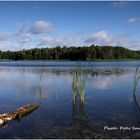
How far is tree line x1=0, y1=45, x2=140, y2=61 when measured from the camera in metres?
116

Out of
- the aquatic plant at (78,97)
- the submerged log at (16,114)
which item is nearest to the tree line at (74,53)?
the aquatic plant at (78,97)

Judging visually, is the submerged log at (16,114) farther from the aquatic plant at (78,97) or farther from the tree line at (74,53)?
the tree line at (74,53)

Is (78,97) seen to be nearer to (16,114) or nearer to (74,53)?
(16,114)

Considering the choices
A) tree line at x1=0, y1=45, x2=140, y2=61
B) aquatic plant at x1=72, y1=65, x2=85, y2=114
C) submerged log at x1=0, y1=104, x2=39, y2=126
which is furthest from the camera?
tree line at x1=0, y1=45, x2=140, y2=61

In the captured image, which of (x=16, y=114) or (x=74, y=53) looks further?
(x=74, y=53)

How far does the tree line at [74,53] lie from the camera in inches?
4562

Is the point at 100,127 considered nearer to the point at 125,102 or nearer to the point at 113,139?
the point at 113,139

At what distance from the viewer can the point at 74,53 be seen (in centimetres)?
12938

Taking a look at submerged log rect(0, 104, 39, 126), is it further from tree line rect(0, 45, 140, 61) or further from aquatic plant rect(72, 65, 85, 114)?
tree line rect(0, 45, 140, 61)

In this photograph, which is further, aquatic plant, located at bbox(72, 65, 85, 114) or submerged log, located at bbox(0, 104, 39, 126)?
aquatic plant, located at bbox(72, 65, 85, 114)

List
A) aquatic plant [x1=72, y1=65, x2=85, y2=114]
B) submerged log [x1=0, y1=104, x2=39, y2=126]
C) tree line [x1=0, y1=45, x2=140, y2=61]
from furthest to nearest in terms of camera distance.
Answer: tree line [x1=0, y1=45, x2=140, y2=61] → aquatic plant [x1=72, y1=65, x2=85, y2=114] → submerged log [x1=0, y1=104, x2=39, y2=126]


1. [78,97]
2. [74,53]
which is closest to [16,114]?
[78,97]

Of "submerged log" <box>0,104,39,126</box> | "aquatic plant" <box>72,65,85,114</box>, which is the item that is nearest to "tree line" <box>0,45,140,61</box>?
"aquatic plant" <box>72,65,85,114</box>

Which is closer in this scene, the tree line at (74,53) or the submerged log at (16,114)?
the submerged log at (16,114)
